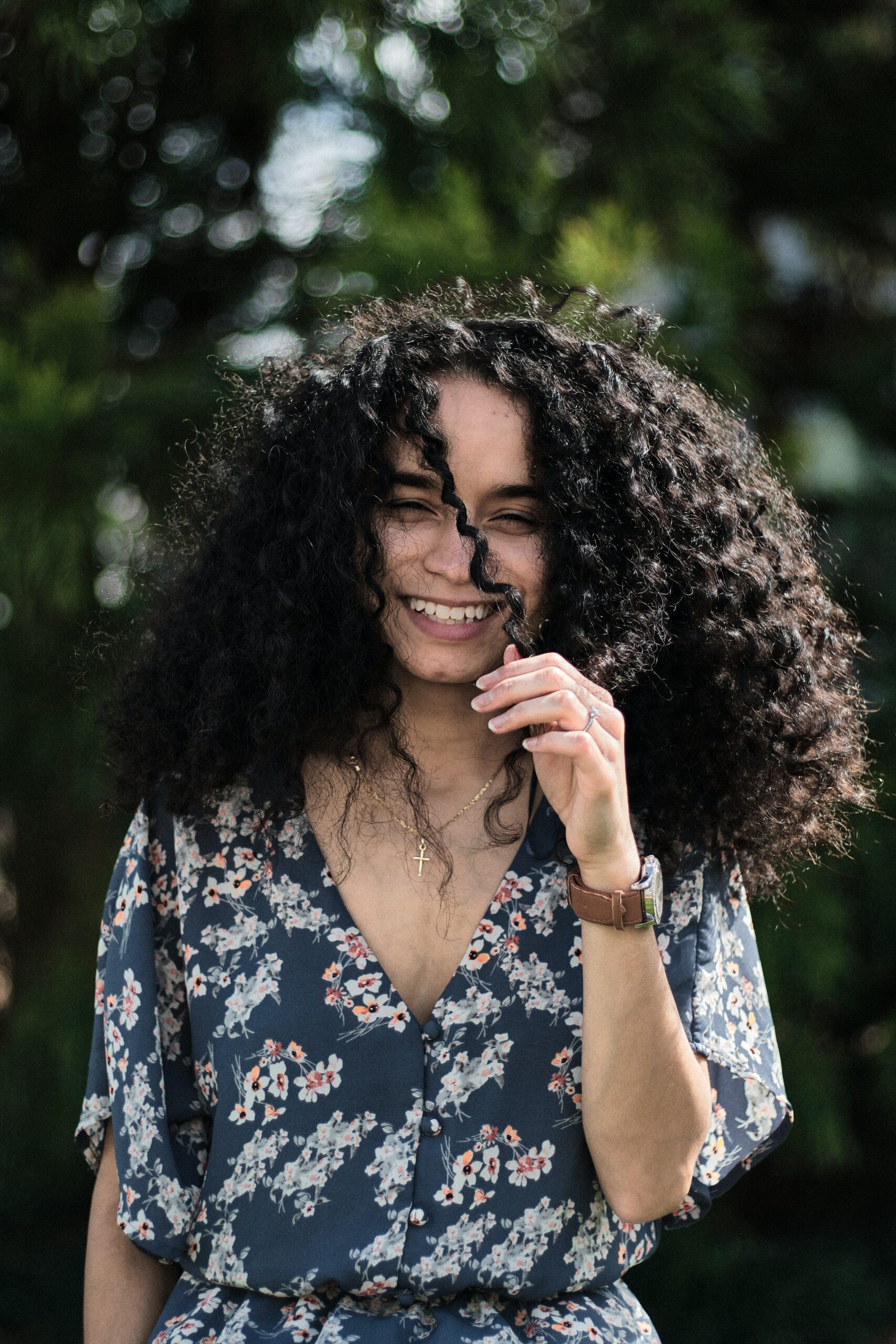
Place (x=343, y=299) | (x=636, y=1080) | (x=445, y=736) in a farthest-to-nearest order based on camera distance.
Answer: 1. (x=343, y=299)
2. (x=445, y=736)
3. (x=636, y=1080)

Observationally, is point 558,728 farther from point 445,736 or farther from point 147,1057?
point 147,1057

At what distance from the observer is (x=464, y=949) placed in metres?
1.36

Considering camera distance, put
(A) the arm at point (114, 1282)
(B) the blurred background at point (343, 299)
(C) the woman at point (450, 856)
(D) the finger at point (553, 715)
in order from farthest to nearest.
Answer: (B) the blurred background at point (343, 299) < (A) the arm at point (114, 1282) < (C) the woman at point (450, 856) < (D) the finger at point (553, 715)

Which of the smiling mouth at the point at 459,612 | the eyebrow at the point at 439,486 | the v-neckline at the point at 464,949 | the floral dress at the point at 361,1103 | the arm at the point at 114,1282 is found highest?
the eyebrow at the point at 439,486

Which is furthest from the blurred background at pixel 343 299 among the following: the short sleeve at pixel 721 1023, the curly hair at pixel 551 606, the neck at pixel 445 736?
the short sleeve at pixel 721 1023

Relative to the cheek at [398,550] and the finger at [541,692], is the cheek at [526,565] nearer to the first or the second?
the cheek at [398,550]

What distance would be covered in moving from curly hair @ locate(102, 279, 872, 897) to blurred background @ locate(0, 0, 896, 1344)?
665 millimetres

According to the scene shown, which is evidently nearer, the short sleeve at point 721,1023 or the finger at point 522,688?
the finger at point 522,688

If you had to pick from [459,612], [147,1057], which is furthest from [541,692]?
[147,1057]

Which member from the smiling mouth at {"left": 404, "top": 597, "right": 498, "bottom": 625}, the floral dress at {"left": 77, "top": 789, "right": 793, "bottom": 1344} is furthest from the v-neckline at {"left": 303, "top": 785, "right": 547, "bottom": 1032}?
the smiling mouth at {"left": 404, "top": 597, "right": 498, "bottom": 625}

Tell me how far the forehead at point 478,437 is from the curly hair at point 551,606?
1 centimetres

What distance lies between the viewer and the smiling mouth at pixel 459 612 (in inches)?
52.1

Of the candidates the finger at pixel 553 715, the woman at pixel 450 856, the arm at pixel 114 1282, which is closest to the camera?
the finger at pixel 553 715

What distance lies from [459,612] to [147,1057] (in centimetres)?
58
